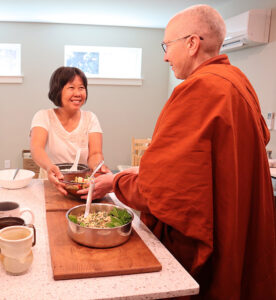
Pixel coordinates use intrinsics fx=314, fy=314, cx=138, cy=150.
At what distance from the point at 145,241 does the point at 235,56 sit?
11.8ft

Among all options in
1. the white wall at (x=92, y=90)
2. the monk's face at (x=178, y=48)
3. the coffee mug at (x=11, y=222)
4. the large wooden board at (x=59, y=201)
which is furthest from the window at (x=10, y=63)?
the coffee mug at (x=11, y=222)

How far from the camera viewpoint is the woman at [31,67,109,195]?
6.80 ft

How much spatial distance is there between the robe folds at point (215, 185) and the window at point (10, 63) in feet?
15.9

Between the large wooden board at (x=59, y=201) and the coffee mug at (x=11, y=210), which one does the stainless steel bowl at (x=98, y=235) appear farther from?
the large wooden board at (x=59, y=201)

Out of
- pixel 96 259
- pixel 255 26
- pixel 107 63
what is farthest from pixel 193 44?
pixel 107 63

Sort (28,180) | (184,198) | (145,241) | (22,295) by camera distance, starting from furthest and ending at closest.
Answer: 1. (28,180)
2. (145,241)
3. (184,198)
4. (22,295)

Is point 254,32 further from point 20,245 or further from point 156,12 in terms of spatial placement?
point 20,245

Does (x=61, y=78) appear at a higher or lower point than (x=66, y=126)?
higher

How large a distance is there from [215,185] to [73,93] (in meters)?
1.36

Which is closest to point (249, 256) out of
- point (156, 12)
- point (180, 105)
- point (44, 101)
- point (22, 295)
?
point (180, 105)

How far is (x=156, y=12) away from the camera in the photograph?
461cm

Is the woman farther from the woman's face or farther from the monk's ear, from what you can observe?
the monk's ear

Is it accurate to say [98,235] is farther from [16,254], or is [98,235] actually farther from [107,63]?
[107,63]

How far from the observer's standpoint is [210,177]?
97 cm
